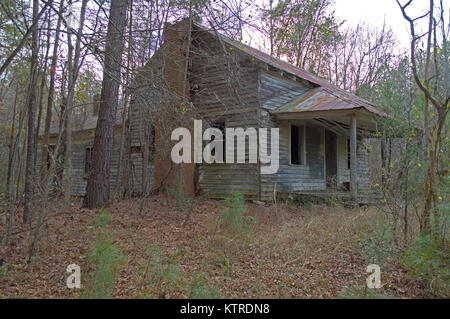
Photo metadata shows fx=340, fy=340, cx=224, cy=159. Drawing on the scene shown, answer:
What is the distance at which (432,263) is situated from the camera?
402 centimetres

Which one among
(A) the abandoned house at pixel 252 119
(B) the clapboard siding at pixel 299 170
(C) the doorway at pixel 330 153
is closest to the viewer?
(A) the abandoned house at pixel 252 119

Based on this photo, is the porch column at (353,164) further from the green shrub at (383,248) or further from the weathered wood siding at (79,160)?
the weathered wood siding at (79,160)

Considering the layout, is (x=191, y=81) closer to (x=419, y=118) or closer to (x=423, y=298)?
(x=419, y=118)

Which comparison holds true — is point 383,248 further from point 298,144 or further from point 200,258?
point 298,144

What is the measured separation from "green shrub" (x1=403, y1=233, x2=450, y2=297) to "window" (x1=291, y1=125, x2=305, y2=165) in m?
8.23

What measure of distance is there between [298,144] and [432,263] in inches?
348

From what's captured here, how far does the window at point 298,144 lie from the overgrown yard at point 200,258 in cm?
416

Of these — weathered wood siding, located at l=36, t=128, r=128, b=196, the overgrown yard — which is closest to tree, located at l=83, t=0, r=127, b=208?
the overgrown yard

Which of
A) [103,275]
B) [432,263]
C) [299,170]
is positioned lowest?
[103,275]

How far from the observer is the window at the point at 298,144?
12.5m

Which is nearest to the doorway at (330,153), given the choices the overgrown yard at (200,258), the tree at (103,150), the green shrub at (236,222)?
the overgrown yard at (200,258)

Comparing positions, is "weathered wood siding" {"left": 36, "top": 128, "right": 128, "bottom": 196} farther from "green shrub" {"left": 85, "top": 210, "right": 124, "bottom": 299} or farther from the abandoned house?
"green shrub" {"left": 85, "top": 210, "right": 124, "bottom": 299}

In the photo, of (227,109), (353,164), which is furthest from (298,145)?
(227,109)
